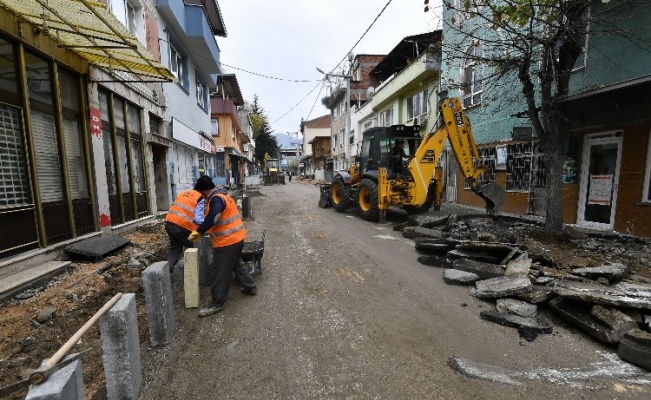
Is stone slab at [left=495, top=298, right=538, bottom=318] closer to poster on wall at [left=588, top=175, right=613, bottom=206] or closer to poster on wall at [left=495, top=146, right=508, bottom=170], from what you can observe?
poster on wall at [left=588, top=175, right=613, bottom=206]

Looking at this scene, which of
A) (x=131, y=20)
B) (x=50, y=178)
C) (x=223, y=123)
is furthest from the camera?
(x=223, y=123)

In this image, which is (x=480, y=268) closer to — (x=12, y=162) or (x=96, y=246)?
(x=96, y=246)

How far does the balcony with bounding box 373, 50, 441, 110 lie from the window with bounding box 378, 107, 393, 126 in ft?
1.55

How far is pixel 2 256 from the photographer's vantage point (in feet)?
13.0

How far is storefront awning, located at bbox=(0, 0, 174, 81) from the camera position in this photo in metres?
3.82

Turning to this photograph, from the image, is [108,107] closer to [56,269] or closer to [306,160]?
[56,269]

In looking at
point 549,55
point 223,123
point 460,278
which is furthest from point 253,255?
point 223,123

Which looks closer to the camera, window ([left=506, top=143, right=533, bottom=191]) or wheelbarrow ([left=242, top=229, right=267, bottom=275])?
wheelbarrow ([left=242, top=229, right=267, bottom=275])

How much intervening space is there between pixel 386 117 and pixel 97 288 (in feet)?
60.2

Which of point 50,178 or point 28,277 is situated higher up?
point 50,178

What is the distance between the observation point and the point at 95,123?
19.5 feet

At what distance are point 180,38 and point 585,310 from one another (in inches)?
518

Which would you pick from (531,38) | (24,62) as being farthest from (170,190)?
(531,38)

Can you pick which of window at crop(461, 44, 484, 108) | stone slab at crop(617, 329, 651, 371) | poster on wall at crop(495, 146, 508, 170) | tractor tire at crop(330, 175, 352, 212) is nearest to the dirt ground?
stone slab at crop(617, 329, 651, 371)
